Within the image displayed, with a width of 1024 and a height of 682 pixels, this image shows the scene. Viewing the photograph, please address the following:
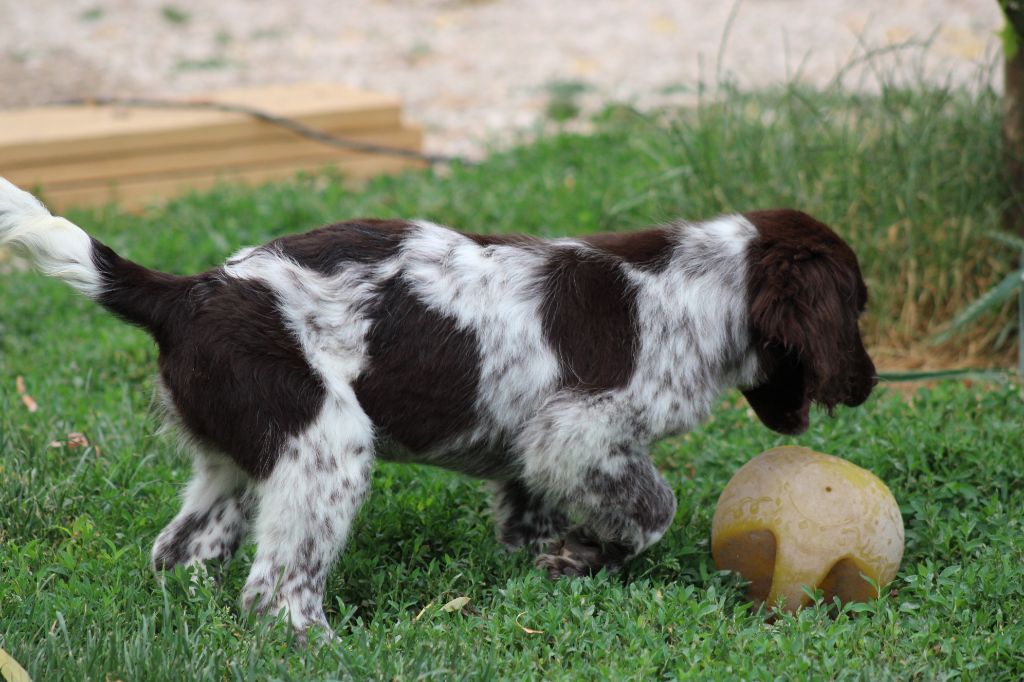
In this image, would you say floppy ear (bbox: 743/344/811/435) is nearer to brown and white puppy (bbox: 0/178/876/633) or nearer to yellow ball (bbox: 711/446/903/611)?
brown and white puppy (bbox: 0/178/876/633)

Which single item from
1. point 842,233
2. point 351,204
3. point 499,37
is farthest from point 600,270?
point 499,37

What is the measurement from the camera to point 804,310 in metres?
4.16

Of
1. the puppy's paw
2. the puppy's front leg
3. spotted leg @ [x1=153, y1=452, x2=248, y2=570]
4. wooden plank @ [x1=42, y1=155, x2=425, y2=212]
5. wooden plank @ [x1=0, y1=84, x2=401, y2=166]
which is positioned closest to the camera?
the puppy's front leg

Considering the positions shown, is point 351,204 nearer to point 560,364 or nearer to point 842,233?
point 842,233

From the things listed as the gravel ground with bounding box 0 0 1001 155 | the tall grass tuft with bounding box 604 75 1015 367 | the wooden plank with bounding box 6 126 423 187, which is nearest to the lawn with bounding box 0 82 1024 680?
the tall grass tuft with bounding box 604 75 1015 367

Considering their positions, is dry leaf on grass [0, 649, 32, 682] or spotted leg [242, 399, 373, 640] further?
spotted leg [242, 399, 373, 640]

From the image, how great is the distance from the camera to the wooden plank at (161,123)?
27.6 ft

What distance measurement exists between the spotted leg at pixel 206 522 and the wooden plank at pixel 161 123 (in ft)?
16.0

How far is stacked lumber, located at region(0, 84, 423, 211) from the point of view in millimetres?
8438

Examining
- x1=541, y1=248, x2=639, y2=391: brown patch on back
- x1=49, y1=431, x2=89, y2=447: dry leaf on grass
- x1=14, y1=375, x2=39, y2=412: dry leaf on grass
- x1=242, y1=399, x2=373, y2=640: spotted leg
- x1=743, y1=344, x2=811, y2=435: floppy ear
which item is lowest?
x1=14, y1=375, x2=39, y2=412: dry leaf on grass

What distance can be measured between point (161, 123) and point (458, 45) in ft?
18.6

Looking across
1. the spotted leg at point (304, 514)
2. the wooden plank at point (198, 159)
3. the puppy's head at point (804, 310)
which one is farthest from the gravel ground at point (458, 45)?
the spotted leg at point (304, 514)

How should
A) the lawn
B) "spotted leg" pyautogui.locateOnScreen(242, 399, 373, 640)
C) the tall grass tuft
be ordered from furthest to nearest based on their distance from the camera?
the tall grass tuft → "spotted leg" pyautogui.locateOnScreen(242, 399, 373, 640) → the lawn

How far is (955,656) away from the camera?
146 inches
